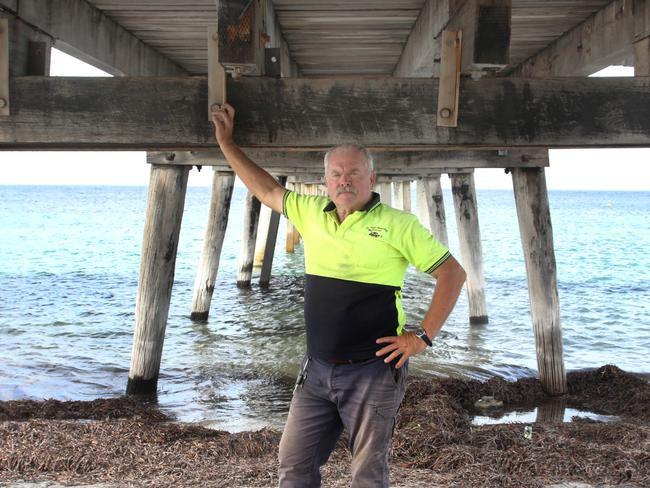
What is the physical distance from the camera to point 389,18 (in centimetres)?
596

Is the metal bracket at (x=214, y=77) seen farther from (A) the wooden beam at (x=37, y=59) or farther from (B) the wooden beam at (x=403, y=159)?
(B) the wooden beam at (x=403, y=159)

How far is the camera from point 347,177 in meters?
2.92

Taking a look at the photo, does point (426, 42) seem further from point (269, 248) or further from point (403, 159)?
point (269, 248)

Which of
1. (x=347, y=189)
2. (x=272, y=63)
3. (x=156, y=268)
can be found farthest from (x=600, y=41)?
(x=156, y=268)

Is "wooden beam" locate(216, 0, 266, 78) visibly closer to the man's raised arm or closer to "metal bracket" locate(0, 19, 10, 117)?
the man's raised arm

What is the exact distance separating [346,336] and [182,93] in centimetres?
203

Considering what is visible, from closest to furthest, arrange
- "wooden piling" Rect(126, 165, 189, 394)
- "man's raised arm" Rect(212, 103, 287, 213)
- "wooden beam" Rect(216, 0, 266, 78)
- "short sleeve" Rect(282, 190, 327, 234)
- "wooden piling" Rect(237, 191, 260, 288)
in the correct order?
"short sleeve" Rect(282, 190, 327, 234)
"man's raised arm" Rect(212, 103, 287, 213)
"wooden beam" Rect(216, 0, 266, 78)
"wooden piling" Rect(126, 165, 189, 394)
"wooden piling" Rect(237, 191, 260, 288)

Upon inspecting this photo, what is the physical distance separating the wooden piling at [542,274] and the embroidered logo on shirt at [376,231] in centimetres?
429

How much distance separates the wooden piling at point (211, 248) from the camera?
11938 mm

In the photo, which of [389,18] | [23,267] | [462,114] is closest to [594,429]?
[462,114]

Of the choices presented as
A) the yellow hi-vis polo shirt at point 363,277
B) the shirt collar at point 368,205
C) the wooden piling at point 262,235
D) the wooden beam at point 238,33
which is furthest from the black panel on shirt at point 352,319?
the wooden piling at point 262,235

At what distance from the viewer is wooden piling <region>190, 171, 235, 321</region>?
39.2 feet

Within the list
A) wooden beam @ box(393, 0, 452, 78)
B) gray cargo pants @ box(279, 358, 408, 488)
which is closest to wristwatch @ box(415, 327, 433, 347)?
gray cargo pants @ box(279, 358, 408, 488)

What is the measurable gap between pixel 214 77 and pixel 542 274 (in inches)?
158
